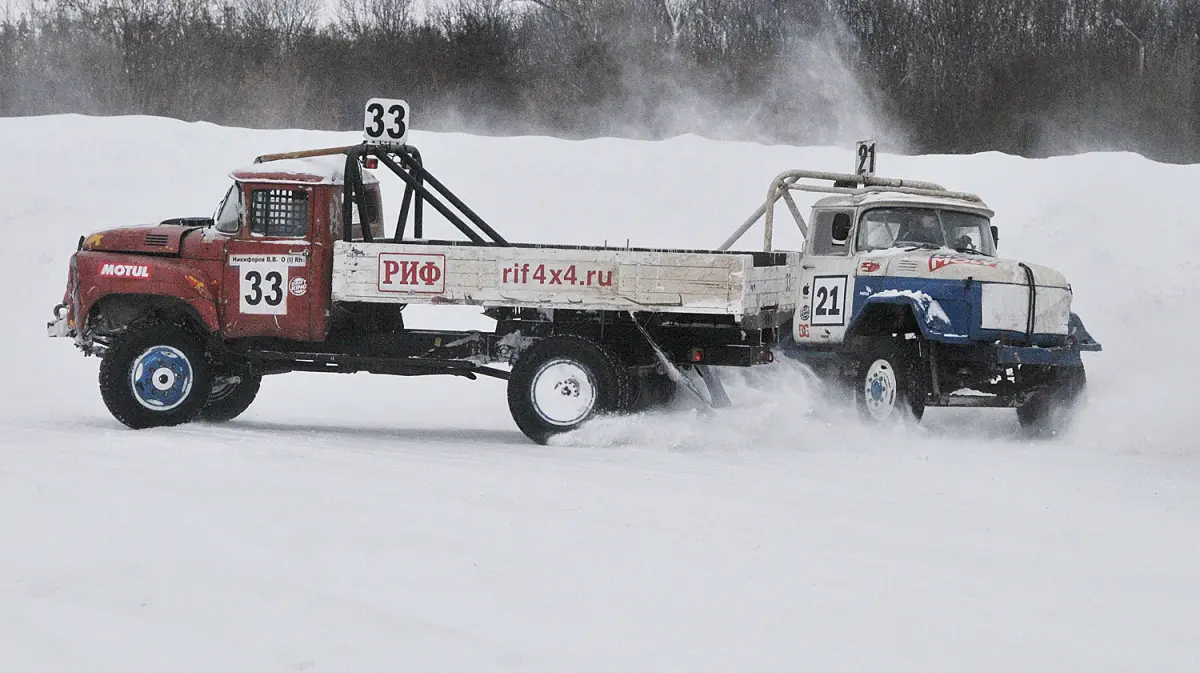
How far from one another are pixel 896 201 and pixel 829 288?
40.0 inches

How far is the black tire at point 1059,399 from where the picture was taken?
12.9 m

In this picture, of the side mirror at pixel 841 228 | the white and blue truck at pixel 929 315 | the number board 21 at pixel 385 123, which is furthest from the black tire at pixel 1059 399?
the number board 21 at pixel 385 123

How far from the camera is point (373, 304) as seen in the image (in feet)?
40.8

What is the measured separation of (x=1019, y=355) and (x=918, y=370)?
86cm

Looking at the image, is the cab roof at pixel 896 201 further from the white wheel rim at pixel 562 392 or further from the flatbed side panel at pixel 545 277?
the white wheel rim at pixel 562 392

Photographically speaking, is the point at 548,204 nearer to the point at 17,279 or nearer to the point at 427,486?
the point at 17,279

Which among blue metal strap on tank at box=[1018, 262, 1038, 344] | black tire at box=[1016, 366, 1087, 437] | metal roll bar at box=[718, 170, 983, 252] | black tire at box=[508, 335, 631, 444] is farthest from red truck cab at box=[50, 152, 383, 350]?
black tire at box=[1016, 366, 1087, 437]

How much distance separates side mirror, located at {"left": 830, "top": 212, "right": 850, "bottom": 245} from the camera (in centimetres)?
1371

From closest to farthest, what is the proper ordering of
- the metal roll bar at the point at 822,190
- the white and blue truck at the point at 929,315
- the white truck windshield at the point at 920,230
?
Result: the white and blue truck at the point at 929,315 < the white truck windshield at the point at 920,230 < the metal roll bar at the point at 822,190

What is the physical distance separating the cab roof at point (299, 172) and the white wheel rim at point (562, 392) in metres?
2.42

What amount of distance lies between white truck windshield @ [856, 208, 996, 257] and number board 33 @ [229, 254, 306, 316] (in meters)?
5.20

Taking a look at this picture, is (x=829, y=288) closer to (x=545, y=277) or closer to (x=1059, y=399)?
(x=1059, y=399)

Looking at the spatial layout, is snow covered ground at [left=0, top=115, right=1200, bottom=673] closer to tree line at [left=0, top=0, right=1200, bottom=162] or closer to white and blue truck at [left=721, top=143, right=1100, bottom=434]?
white and blue truck at [left=721, top=143, right=1100, bottom=434]

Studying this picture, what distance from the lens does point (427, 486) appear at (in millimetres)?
9039
